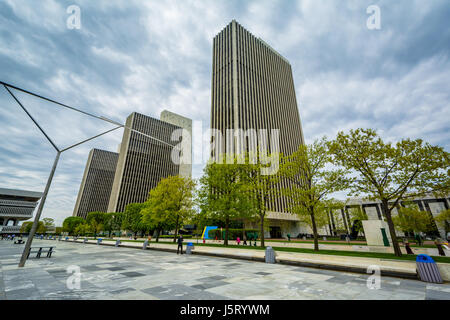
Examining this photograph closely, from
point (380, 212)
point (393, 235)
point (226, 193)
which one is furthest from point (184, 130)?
point (393, 235)

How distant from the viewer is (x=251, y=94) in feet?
246

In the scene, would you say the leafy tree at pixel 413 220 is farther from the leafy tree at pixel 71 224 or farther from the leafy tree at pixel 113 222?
the leafy tree at pixel 71 224

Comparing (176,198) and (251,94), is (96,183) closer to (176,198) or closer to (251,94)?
(251,94)

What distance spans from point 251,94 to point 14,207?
457 feet

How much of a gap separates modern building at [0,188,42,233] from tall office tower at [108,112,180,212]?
161 feet

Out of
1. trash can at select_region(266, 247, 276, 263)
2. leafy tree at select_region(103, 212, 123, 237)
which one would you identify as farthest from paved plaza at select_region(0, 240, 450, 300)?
leafy tree at select_region(103, 212, 123, 237)

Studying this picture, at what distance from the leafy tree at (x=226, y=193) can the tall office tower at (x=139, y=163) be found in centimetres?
8941

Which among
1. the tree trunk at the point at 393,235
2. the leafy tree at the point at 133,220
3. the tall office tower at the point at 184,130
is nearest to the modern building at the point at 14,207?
the leafy tree at the point at 133,220

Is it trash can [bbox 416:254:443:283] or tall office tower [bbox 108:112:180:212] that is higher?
tall office tower [bbox 108:112:180:212]

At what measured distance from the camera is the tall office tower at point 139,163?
10538 cm

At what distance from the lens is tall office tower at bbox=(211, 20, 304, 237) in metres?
67.9

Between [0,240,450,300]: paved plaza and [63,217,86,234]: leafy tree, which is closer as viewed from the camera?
[0,240,450,300]: paved plaza

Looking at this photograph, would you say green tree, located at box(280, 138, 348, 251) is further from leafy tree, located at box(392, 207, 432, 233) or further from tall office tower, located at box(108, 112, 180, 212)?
tall office tower, located at box(108, 112, 180, 212)
